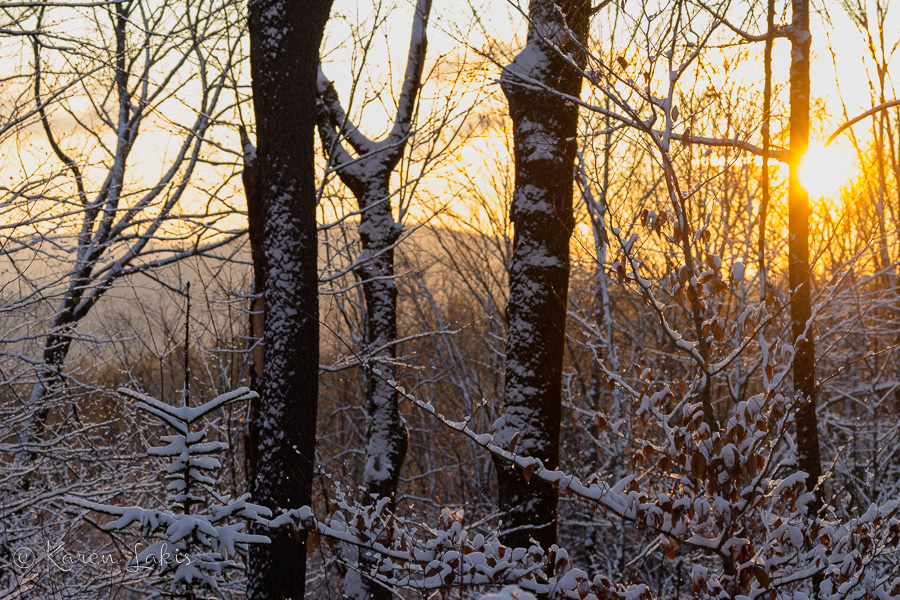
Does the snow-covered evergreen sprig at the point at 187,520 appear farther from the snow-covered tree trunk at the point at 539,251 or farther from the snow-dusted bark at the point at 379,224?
the snow-dusted bark at the point at 379,224

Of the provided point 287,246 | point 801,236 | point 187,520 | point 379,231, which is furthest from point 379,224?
point 187,520

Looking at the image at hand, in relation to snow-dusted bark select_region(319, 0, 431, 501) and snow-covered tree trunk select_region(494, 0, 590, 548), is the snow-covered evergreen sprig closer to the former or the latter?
snow-covered tree trunk select_region(494, 0, 590, 548)

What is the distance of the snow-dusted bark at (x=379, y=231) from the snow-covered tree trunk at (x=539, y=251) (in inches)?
122

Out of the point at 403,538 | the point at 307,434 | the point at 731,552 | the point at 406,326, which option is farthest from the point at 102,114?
the point at 406,326

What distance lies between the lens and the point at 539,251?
610 cm

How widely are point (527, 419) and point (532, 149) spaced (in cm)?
219

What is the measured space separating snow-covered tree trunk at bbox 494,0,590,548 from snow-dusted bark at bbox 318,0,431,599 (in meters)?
3.10

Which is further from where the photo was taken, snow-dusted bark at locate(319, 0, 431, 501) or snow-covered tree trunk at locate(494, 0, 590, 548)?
snow-dusted bark at locate(319, 0, 431, 501)

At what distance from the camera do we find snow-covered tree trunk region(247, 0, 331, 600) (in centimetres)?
562

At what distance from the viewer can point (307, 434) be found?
228 inches

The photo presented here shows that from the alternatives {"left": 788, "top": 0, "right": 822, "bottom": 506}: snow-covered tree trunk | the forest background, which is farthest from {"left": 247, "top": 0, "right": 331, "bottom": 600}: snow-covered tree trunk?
{"left": 788, "top": 0, "right": 822, "bottom": 506}: snow-covered tree trunk

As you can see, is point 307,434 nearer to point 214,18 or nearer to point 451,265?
point 214,18

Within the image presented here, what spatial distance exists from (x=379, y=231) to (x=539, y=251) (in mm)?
3726

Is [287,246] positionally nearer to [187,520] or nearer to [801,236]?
[187,520]
